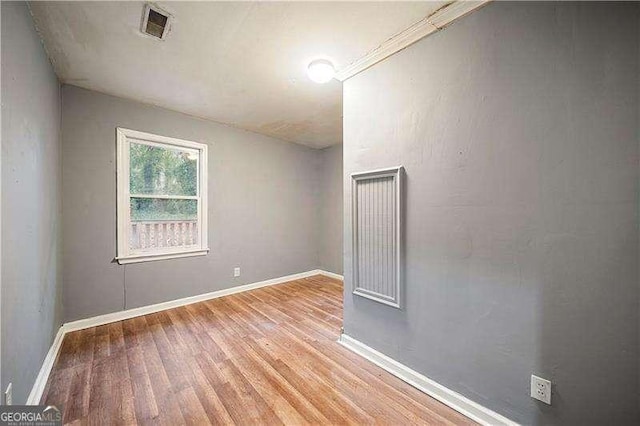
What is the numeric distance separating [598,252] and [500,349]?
2.30ft

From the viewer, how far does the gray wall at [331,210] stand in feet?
15.5

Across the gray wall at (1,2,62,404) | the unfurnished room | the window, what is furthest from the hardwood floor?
the window

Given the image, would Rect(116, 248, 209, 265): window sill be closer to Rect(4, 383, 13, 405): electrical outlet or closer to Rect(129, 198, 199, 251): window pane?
Rect(129, 198, 199, 251): window pane

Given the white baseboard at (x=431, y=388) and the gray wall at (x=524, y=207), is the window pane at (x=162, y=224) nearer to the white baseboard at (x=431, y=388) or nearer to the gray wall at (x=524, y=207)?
the white baseboard at (x=431, y=388)

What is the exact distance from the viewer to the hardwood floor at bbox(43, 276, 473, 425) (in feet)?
5.06

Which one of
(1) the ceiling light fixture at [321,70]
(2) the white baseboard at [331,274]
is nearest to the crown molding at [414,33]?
(1) the ceiling light fixture at [321,70]

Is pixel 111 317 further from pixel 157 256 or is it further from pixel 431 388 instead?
pixel 431 388

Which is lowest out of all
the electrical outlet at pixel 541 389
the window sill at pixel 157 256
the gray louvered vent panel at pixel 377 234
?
the electrical outlet at pixel 541 389

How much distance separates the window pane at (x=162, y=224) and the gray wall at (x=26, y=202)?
844 millimetres

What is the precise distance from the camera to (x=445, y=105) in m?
1.68

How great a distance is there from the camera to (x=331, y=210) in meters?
4.88

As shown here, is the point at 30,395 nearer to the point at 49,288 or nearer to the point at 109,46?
the point at 49,288

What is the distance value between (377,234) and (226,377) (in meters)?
1.58

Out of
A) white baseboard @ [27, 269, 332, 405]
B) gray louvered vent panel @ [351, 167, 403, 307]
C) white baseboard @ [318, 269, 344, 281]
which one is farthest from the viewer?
white baseboard @ [318, 269, 344, 281]
